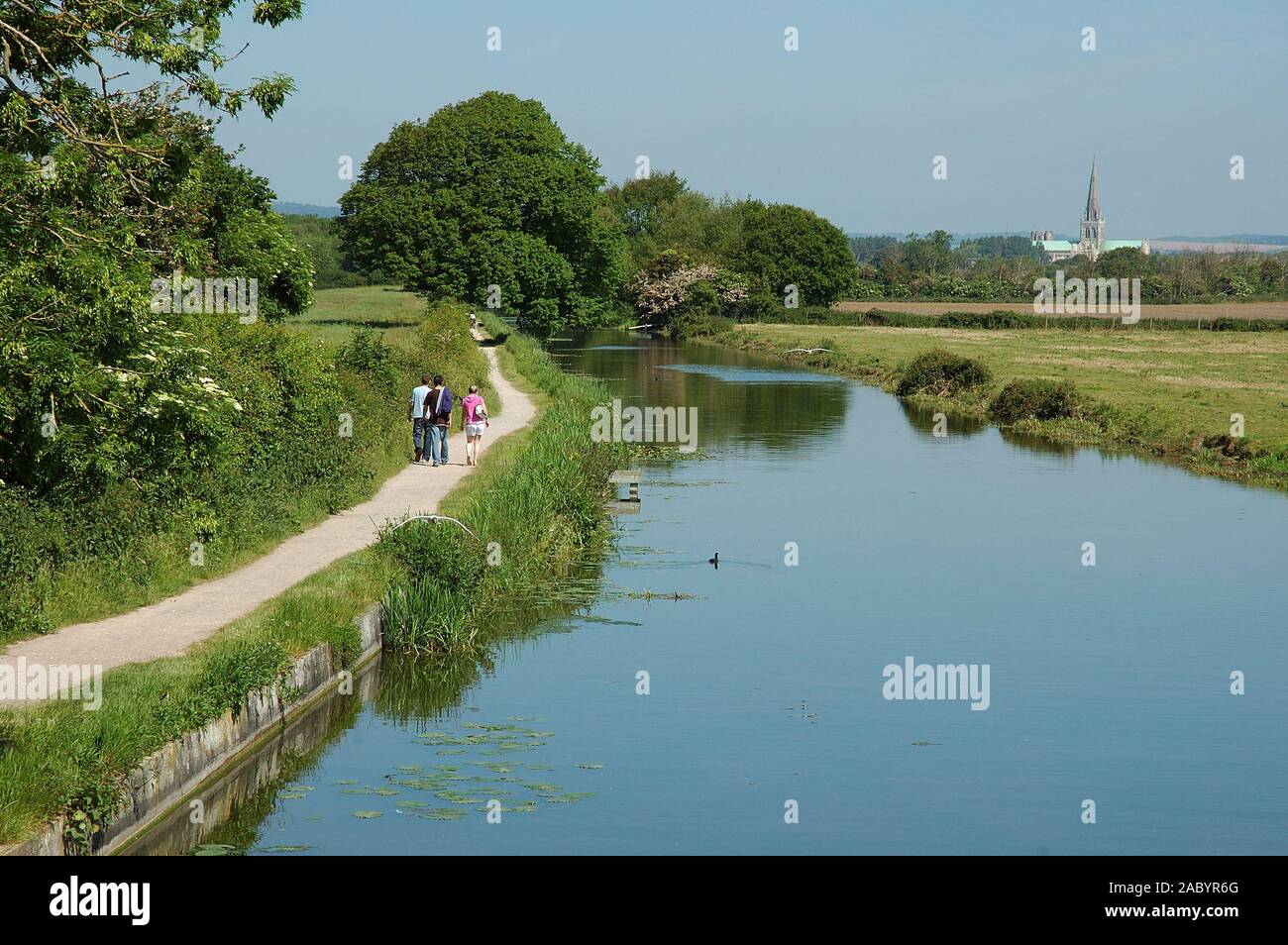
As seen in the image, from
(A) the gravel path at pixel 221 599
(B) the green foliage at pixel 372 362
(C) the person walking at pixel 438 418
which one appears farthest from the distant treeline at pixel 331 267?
(A) the gravel path at pixel 221 599

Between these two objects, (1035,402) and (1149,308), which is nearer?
(1035,402)

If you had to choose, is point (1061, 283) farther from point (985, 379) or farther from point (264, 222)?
point (264, 222)

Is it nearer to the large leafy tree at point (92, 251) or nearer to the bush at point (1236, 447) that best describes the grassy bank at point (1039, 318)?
the bush at point (1236, 447)

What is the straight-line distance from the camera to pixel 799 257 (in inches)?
4926

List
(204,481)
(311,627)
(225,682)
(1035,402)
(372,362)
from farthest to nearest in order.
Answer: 1. (1035,402)
2. (372,362)
3. (204,481)
4. (311,627)
5. (225,682)

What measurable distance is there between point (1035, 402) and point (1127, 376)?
12.6m

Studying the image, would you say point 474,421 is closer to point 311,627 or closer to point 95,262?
point 311,627

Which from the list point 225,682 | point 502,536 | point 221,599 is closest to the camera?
point 225,682

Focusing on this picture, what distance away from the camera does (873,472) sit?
1428 inches

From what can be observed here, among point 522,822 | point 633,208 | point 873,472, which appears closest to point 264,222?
point 873,472

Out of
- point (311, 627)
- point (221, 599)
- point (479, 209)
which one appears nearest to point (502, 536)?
point (221, 599)

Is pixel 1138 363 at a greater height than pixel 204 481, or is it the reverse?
pixel 1138 363

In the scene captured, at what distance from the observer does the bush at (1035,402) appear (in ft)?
159

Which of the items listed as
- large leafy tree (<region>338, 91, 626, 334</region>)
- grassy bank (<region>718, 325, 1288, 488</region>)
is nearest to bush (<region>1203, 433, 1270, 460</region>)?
grassy bank (<region>718, 325, 1288, 488</region>)
